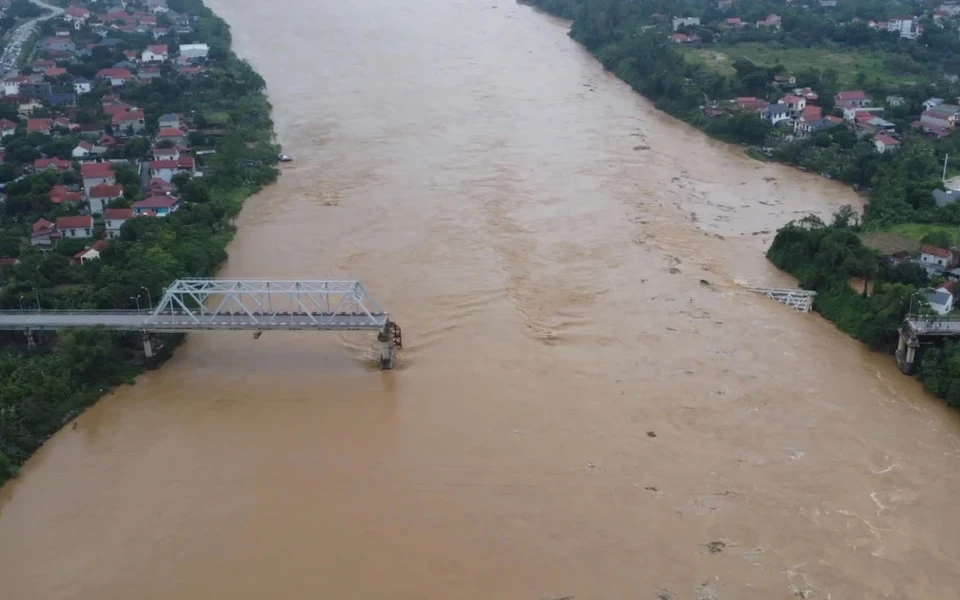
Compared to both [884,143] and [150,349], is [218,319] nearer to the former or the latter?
[150,349]

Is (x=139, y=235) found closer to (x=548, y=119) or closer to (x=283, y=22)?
(x=548, y=119)

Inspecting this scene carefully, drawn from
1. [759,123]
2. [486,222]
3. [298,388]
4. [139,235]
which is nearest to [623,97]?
[759,123]

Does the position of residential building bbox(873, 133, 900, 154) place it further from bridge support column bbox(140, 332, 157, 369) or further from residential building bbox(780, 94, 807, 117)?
bridge support column bbox(140, 332, 157, 369)

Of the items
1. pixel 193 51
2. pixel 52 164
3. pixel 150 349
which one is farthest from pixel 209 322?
pixel 193 51

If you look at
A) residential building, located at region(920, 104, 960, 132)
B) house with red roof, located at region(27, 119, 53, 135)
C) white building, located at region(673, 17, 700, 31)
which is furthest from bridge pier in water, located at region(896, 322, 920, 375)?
white building, located at region(673, 17, 700, 31)

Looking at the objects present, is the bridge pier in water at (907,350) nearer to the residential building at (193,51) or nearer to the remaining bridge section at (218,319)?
the remaining bridge section at (218,319)

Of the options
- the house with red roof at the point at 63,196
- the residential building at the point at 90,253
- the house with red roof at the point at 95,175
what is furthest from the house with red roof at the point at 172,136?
the residential building at the point at 90,253
